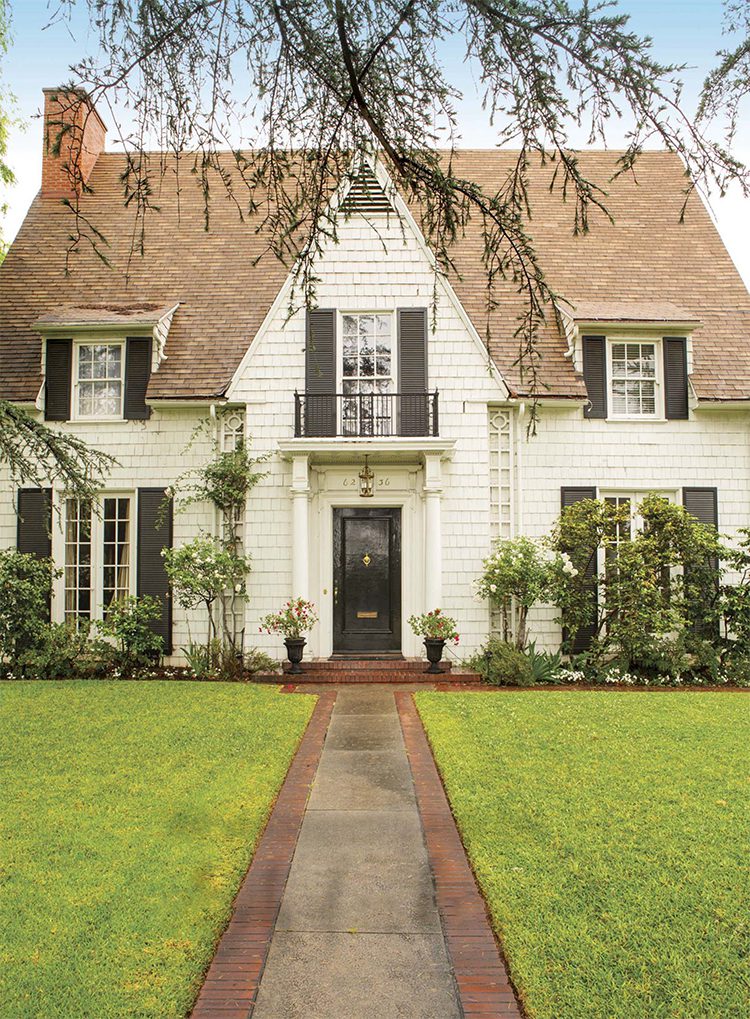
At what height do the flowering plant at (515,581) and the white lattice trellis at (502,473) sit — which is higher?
the white lattice trellis at (502,473)

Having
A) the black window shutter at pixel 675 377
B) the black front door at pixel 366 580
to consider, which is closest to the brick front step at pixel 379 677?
the black front door at pixel 366 580

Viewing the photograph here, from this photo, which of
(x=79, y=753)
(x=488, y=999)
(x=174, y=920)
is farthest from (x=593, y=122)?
(x=79, y=753)

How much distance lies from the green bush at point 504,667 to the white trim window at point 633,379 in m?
4.73

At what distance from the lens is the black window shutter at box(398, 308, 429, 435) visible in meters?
13.1

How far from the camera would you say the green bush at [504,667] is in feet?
39.8

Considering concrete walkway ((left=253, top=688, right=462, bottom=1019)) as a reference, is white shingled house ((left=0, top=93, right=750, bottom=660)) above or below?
above

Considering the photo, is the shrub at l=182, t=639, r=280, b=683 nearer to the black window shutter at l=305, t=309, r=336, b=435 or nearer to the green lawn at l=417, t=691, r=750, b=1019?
the black window shutter at l=305, t=309, r=336, b=435

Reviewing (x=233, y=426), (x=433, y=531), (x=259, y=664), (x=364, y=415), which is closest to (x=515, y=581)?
(x=433, y=531)

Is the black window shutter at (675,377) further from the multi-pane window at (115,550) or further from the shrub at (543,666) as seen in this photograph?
the multi-pane window at (115,550)

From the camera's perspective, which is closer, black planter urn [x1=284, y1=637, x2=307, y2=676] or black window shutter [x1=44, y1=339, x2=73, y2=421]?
black planter urn [x1=284, y1=637, x2=307, y2=676]

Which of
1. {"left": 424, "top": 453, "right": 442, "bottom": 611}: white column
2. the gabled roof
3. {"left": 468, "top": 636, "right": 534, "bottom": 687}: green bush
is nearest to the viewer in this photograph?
{"left": 468, "top": 636, "right": 534, "bottom": 687}: green bush

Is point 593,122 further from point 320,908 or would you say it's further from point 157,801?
point 157,801

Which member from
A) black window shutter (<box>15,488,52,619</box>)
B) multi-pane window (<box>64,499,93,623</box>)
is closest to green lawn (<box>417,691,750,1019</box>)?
multi-pane window (<box>64,499,93,623</box>)

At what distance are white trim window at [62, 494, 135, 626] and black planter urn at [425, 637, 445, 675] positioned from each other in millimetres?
5359
